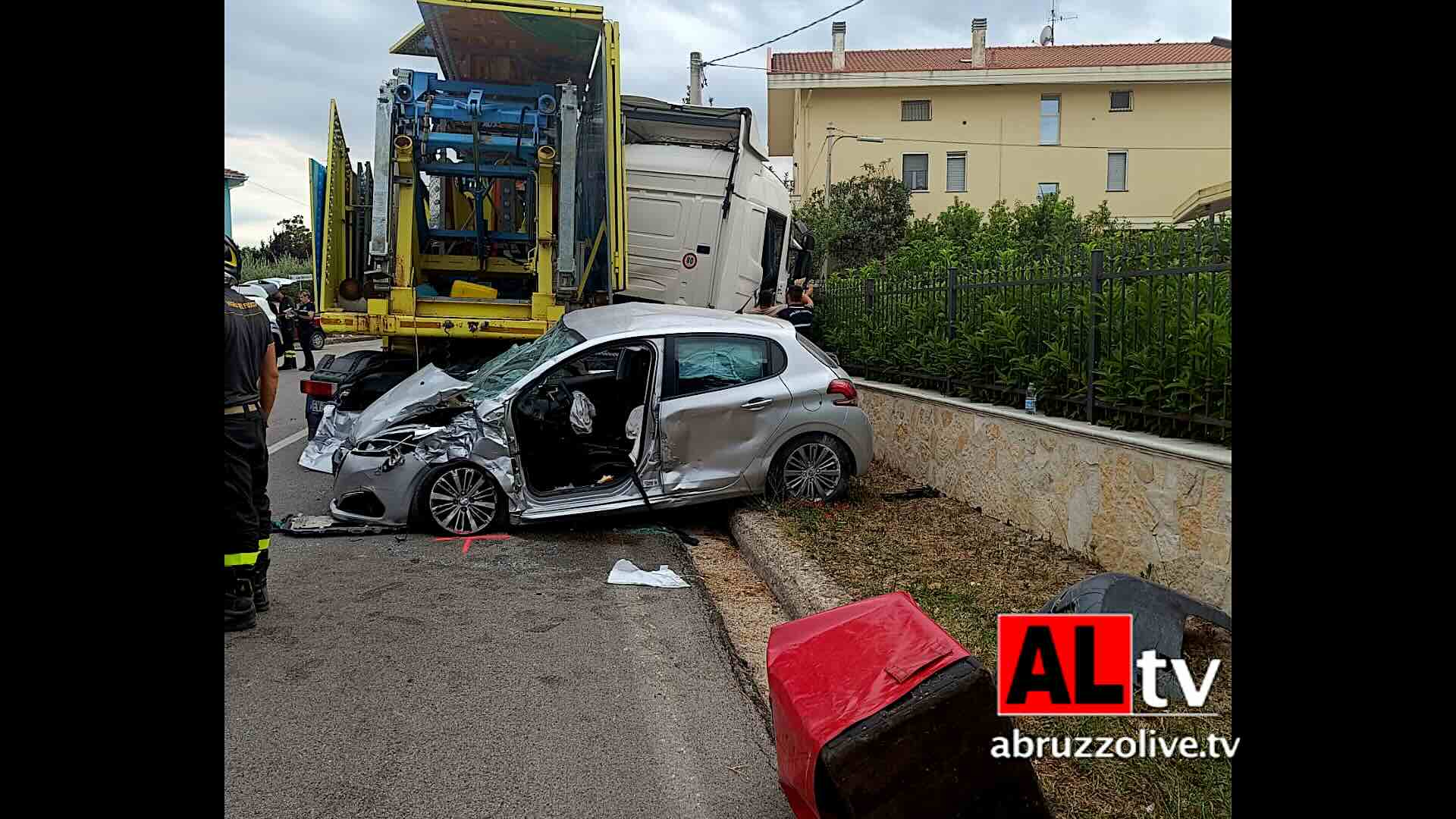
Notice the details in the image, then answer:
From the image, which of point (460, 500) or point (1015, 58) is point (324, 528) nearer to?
point (460, 500)

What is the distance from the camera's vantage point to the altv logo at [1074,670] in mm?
3357

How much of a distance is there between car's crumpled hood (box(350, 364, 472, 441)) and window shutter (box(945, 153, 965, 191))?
32.6m

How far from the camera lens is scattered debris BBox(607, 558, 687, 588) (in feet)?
20.7

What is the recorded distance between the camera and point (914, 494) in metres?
8.31

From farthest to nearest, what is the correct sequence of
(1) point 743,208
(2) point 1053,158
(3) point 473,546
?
1. (2) point 1053,158
2. (1) point 743,208
3. (3) point 473,546

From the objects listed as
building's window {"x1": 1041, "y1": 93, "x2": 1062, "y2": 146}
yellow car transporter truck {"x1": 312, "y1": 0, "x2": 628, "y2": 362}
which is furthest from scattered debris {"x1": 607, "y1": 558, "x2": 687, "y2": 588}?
building's window {"x1": 1041, "y1": 93, "x2": 1062, "y2": 146}

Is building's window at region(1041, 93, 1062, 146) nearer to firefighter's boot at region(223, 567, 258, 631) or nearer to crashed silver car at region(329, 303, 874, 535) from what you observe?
crashed silver car at region(329, 303, 874, 535)

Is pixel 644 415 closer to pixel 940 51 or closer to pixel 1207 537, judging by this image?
pixel 1207 537

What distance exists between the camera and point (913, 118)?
38.3 metres

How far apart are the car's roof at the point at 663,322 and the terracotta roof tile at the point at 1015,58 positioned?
30.5m

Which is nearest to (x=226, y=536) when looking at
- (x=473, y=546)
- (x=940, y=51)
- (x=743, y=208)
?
(x=473, y=546)

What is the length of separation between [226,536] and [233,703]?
3.98 ft
